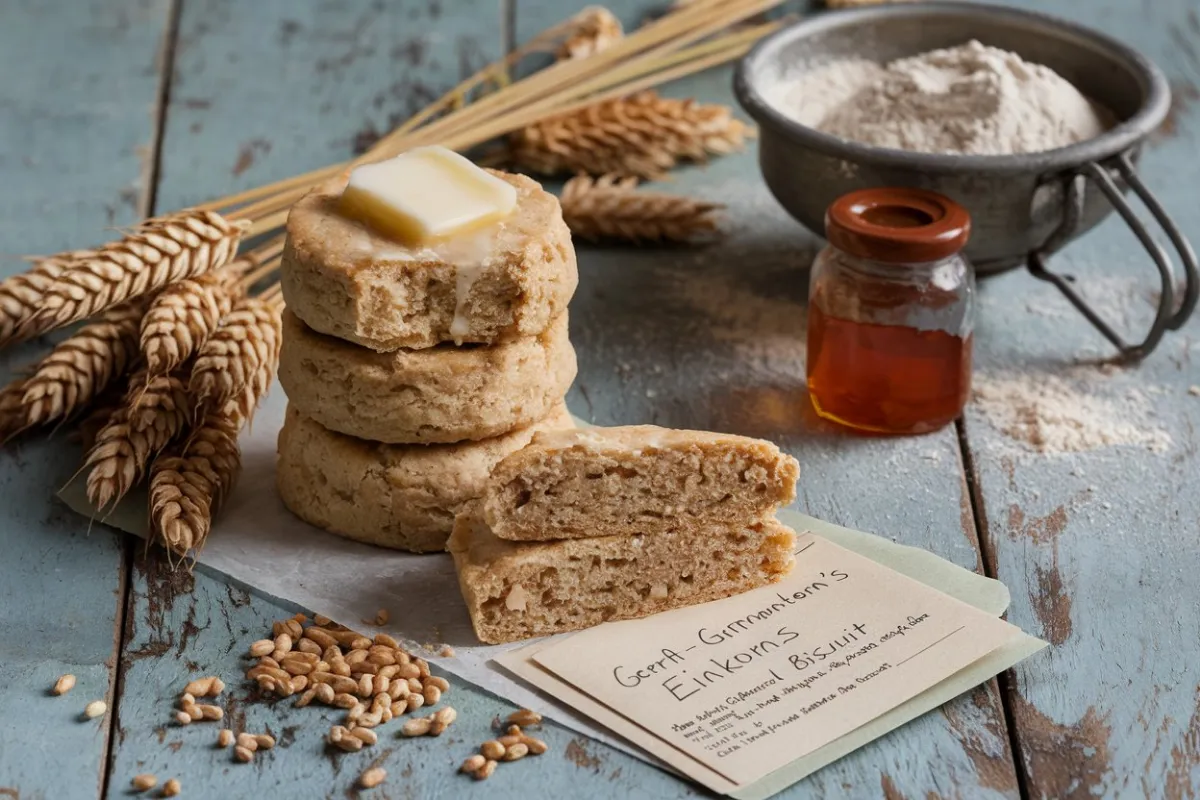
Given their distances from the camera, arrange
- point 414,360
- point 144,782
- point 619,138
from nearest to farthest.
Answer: point 144,782, point 414,360, point 619,138

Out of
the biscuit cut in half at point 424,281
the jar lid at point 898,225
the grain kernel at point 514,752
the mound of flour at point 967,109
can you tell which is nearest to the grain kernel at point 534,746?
the grain kernel at point 514,752

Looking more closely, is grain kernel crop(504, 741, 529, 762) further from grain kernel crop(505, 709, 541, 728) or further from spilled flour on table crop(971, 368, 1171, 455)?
spilled flour on table crop(971, 368, 1171, 455)

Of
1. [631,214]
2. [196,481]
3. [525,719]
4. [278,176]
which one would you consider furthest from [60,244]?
[525,719]

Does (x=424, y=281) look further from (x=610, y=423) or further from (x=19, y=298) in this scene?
(x=19, y=298)

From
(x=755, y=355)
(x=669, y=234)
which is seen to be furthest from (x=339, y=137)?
(x=755, y=355)

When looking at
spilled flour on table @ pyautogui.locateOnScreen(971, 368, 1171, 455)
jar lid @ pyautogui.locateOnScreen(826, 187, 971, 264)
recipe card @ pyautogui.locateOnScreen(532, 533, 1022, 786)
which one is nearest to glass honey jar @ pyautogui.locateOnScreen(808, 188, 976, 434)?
jar lid @ pyautogui.locateOnScreen(826, 187, 971, 264)

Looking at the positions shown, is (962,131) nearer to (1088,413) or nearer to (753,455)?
(1088,413)
